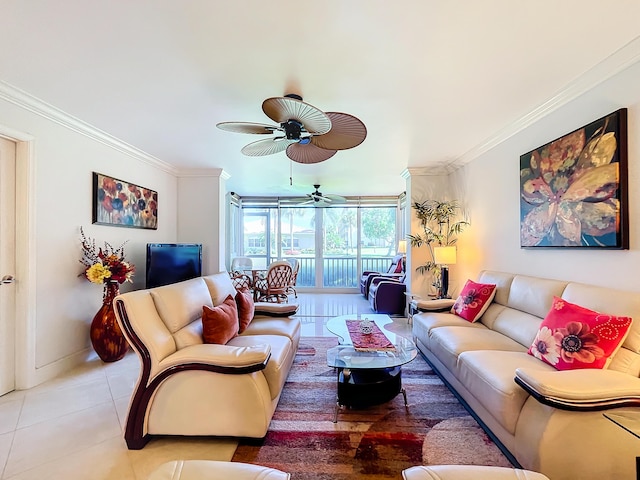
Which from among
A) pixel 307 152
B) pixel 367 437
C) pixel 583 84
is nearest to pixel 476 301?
pixel 367 437

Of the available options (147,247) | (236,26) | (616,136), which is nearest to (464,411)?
(616,136)

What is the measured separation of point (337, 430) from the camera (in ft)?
6.44

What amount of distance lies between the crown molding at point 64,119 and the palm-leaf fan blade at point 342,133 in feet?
7.89

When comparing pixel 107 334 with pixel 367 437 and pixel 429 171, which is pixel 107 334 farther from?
pixel 429 171

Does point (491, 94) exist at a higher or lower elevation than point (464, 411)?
higher

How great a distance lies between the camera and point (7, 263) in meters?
2.51

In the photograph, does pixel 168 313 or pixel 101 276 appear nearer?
pixel 168 313

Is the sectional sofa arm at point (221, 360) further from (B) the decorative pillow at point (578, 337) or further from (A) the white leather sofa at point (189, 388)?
(B) the decorative pillow at point (578, 337)

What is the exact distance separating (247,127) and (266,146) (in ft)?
1.25

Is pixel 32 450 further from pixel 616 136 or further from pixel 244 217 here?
pixel 244 217

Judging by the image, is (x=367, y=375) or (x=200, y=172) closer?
(x=367, y=375)

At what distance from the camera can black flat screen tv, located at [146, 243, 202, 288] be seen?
12.8 feet

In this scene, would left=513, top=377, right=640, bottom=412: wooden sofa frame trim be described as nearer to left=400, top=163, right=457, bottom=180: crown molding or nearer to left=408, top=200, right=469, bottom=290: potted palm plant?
left=408, top=200, right=469, bottom=290: potted palm plant

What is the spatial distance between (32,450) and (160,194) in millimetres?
3494
